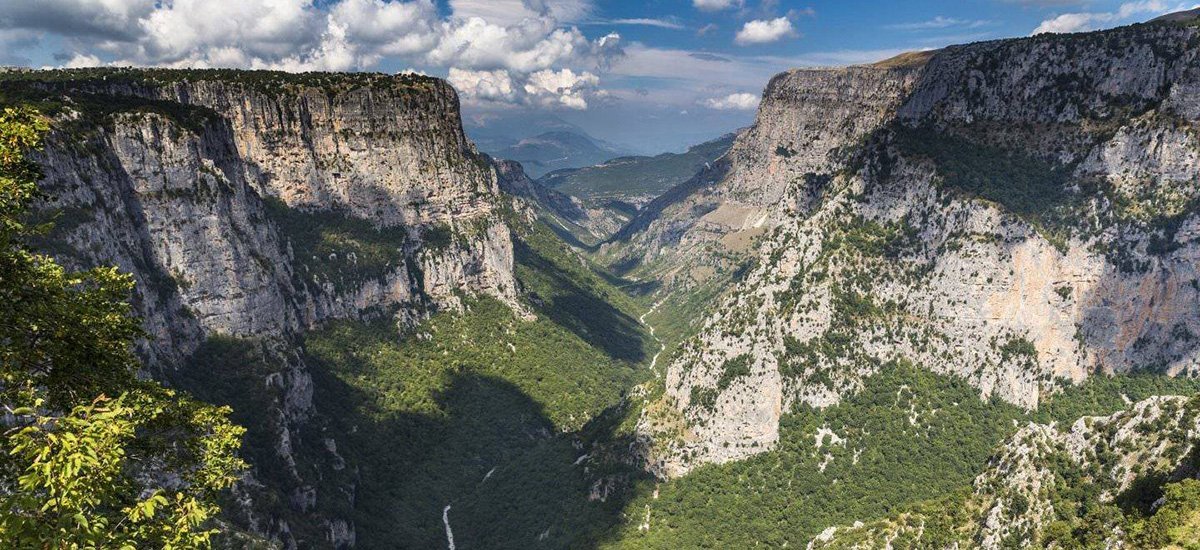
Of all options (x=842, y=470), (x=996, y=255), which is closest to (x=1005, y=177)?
(x=996, y=255)

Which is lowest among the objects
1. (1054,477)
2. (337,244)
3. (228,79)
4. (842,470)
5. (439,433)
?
(439,433)

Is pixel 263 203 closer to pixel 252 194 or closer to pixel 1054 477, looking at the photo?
pixel 252 194

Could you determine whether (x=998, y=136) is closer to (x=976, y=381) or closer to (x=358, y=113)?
(x=976, y=381)

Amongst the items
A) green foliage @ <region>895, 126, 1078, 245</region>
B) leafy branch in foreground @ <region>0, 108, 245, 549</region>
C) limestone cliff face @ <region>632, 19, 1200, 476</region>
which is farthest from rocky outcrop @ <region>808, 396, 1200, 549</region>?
leafy branch in foreground @ <region>0, 108, 245, 549</region>

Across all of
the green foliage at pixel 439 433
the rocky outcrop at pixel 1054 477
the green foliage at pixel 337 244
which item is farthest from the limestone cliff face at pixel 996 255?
the green foliage at pixel 337 244

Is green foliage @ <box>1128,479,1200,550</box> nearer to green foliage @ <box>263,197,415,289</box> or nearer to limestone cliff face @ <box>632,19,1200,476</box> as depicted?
limestone cliff face @ <box>632,19,1200,476</box>

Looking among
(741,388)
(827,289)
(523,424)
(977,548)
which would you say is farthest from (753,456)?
(523,424)

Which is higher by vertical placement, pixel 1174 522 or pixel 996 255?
pixel 996 255

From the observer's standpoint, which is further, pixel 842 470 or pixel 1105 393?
pixel 842 470
